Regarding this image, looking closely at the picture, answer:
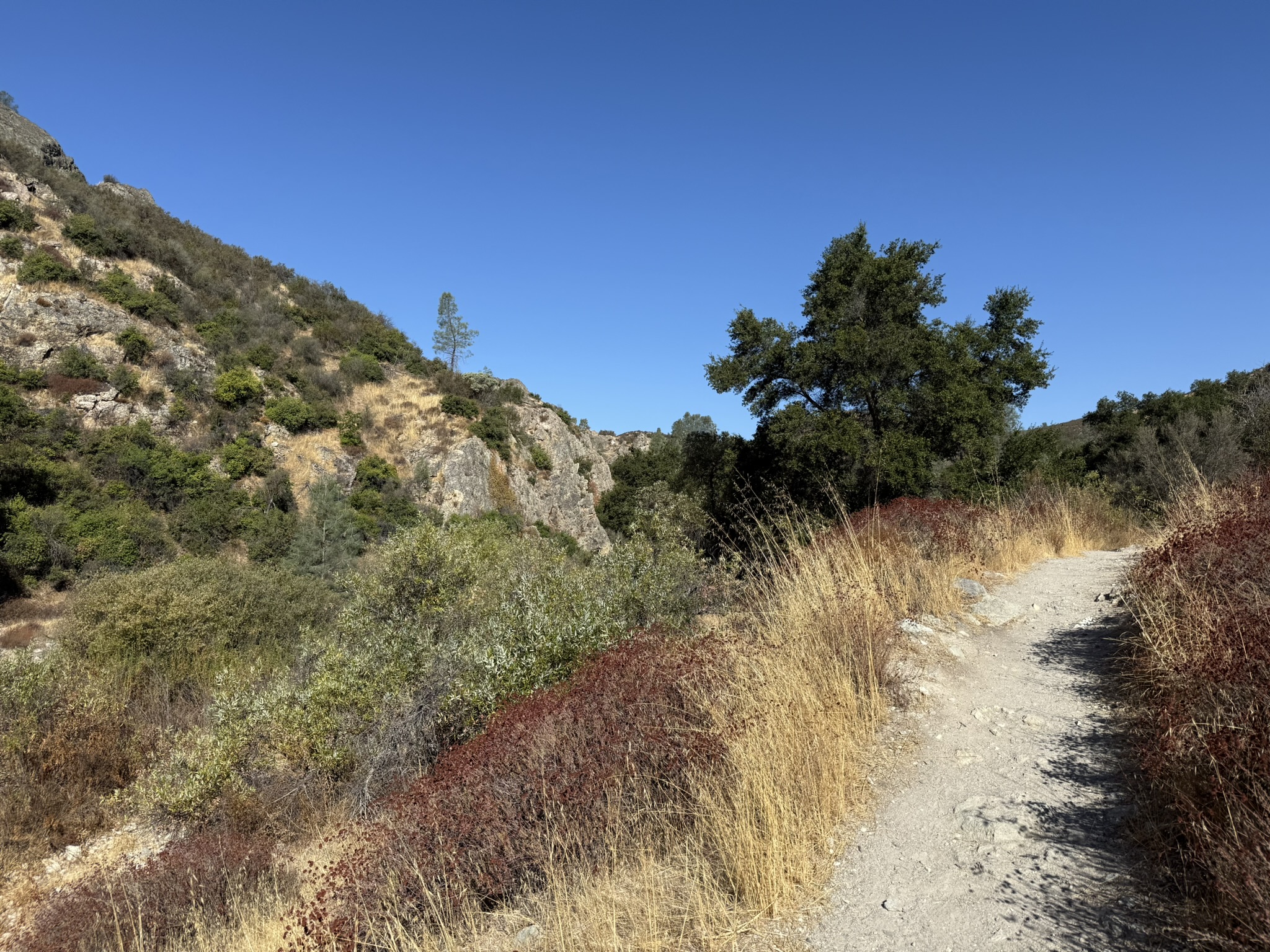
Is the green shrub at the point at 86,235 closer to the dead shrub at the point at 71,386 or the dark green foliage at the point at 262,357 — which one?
the dark green foliage at the point at 262,357

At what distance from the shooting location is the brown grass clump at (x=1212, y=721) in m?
2.24

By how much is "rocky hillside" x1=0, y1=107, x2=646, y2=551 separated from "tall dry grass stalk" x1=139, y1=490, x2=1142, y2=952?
26.1 m

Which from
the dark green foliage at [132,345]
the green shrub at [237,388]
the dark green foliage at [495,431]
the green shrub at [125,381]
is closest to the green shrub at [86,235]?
the dark green foliage at [132,345]

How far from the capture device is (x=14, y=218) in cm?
2659

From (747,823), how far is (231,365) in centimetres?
3340

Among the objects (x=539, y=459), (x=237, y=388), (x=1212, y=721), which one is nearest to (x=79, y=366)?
(x=237, y=388)

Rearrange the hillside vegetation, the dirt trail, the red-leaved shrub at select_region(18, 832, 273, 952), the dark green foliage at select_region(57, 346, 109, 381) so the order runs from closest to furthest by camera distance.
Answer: the dirt trail < the hillside vegetation < the red-leaved shrub at select_region(18, 832, 273, 952) < the dark green foliage at select_region(57, 346, 109, 381)

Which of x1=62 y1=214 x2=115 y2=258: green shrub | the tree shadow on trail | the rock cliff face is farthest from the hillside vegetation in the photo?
the rock cliff face

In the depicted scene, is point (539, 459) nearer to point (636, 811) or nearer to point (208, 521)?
point (208, 521)

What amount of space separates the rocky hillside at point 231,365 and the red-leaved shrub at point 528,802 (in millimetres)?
25699

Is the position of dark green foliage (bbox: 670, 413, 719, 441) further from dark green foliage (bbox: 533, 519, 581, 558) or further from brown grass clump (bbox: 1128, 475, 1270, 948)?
brown grass clump (bbox: 1128, 475, 1270, 948)

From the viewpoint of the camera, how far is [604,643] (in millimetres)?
6133

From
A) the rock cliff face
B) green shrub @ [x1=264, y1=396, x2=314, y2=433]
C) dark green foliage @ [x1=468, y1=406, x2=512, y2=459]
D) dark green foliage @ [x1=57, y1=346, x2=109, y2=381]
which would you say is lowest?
dark green foliage @ [x1=468, y1=406, x2=512, y2=459]

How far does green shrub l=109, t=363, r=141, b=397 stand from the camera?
24844mm
